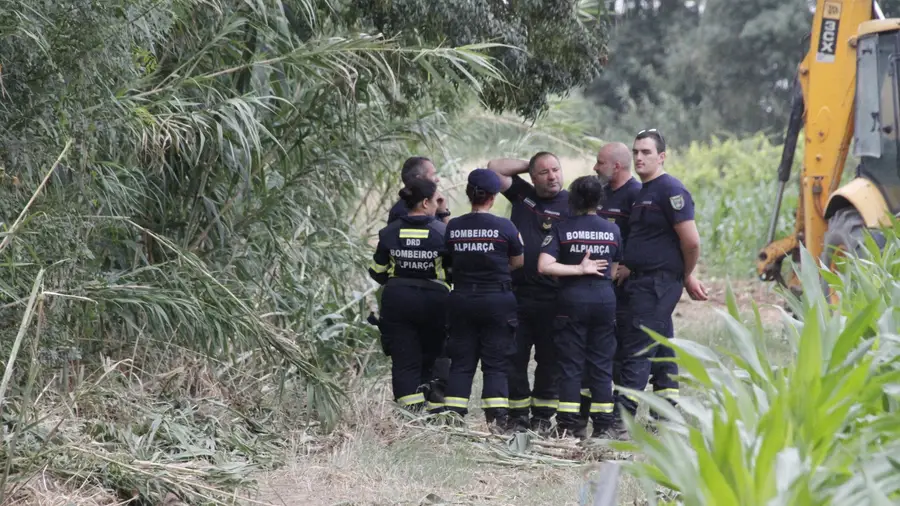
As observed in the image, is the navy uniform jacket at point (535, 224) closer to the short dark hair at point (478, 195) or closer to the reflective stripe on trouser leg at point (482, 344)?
the reflective stripe on trouser leg at point (482, 344)

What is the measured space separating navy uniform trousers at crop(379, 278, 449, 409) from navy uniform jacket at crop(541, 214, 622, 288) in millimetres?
789

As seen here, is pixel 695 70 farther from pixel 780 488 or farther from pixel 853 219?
pixel 780 488

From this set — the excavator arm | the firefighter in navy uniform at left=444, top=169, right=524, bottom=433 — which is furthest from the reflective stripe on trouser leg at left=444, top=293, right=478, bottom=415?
the excavator arm

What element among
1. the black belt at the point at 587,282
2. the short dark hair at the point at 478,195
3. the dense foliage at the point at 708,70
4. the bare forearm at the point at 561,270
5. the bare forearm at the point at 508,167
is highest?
the bare forearm at the point at 508,167

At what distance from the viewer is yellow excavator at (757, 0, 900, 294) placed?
10.4 metres

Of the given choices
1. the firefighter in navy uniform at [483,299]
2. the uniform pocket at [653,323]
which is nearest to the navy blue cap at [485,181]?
the firefighter in navy uniform at [483,299]

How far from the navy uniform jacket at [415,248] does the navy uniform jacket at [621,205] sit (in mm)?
1140

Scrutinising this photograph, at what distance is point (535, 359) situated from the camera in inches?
328

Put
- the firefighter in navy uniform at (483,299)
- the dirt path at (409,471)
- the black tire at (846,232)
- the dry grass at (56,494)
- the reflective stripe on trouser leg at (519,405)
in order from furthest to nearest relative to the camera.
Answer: the black tire at (846,232)
the reflective stripe on trouser leg at (519,405)
the firefighter in navy uniform at (483,299)
the dirt path at (409,471)
the dry grass at (56,494)

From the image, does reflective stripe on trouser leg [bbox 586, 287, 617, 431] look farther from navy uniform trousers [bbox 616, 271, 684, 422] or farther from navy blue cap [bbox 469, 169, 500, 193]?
navy blue cap [bbox 469, 169, 500, 193]

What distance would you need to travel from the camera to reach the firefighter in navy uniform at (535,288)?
26.7ft

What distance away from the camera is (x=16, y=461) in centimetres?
543

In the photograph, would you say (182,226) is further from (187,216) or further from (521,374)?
(521,374)

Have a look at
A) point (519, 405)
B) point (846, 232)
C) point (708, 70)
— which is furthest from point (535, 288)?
point (708, 70)
